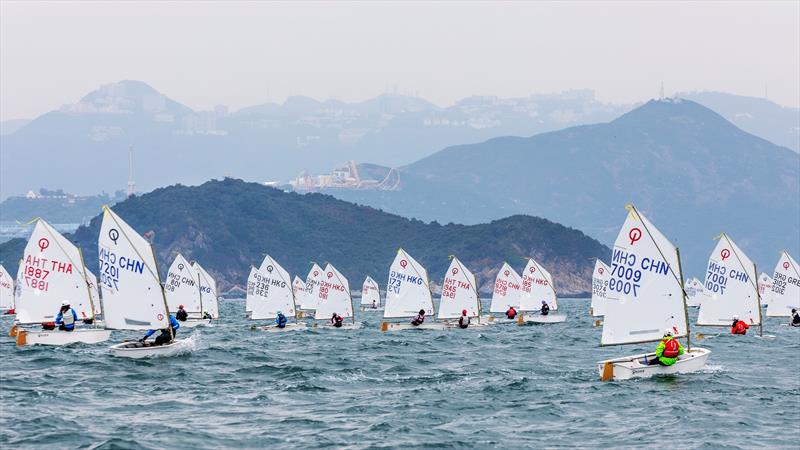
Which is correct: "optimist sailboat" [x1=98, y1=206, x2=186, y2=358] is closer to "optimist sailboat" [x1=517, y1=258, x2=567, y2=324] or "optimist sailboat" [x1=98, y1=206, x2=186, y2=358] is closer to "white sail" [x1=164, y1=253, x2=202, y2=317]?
"white sail" [x1=164, y1=253, x2=202, y2=317]

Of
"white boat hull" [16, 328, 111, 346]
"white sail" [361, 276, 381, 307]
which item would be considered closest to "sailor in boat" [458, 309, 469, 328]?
"white boat hull" [16, 328, 111, 346]

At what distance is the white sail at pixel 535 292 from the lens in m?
114

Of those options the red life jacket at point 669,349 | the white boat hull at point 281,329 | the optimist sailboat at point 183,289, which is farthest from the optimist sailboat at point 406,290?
the red life jacket at point 669,349

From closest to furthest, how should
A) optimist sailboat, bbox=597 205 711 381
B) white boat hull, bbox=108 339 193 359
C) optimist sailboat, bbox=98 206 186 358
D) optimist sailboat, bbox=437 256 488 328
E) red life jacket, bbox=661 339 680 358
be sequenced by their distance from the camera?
red life jacket, bbox=661 339 680 358 < optimist sailboat, bbox=597 205 711 381 < white boat hull, bbox=108 339 193 359 < optimist sailboat, bbox=98 206 186 358 < optimist sailboat, bbox=437 256 488 328

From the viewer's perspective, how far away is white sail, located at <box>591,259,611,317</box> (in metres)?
120

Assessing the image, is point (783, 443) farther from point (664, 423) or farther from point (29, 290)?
point (29, 290)

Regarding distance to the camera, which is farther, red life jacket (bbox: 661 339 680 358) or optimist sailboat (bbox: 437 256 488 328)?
optimist sailboat (bbox: 437 256 488 328)

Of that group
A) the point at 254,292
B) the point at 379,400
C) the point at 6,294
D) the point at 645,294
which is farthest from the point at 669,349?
the point at 6,294

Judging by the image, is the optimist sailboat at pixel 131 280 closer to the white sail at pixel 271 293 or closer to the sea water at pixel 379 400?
the sea water at pixel 379 400

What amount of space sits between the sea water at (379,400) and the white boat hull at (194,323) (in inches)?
1324

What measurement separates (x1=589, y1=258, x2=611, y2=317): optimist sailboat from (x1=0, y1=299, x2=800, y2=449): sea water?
A: 176 feet

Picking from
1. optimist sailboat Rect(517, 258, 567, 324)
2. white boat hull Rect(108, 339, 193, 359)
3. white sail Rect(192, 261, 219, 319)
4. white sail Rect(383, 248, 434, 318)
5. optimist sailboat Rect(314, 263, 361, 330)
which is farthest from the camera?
white sail Rect(192, 261, 219, 319)

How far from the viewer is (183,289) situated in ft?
361

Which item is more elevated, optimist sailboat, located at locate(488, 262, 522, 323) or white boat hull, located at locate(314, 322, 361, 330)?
optimist sailboat, located at locate(488, 262, 522, 323)
